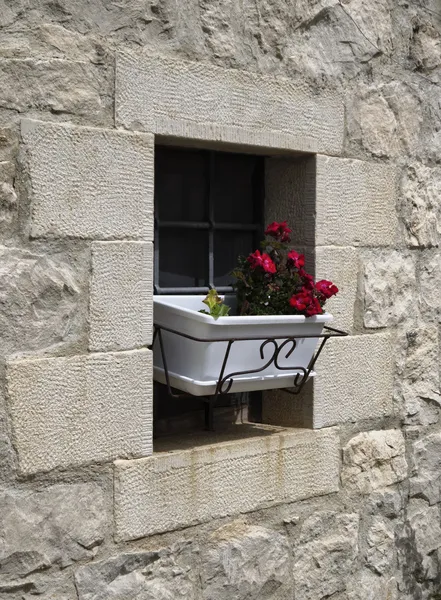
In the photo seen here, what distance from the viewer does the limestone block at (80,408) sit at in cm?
239

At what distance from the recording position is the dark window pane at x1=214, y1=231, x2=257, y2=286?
316 centimetres

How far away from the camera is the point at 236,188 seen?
3.22 metres

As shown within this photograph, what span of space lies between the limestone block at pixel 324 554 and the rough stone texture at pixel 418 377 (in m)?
0.52

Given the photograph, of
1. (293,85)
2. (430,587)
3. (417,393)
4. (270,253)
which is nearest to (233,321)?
(270,253)

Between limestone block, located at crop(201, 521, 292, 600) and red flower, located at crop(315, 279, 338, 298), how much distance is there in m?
0.85

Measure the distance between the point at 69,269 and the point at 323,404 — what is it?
3.78 feet

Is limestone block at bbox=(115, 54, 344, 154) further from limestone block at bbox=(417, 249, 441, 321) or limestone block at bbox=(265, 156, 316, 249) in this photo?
limestone block at bbox=(417, 249, 441, 321)

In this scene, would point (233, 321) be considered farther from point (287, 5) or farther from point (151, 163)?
point (287, 5)

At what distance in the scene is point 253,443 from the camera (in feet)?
9.55

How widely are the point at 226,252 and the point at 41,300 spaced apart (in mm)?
943

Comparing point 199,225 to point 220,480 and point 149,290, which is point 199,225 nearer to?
point 149,290

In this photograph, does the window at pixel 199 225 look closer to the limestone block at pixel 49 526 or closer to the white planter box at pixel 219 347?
the white planter box at pixel 219 347

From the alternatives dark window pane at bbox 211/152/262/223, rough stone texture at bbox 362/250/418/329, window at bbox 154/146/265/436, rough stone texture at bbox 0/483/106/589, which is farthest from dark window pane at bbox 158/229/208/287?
rough stone texture at bbox 0/483/106/589

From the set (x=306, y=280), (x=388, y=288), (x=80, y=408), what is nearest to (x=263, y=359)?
(x=306, y=280)
